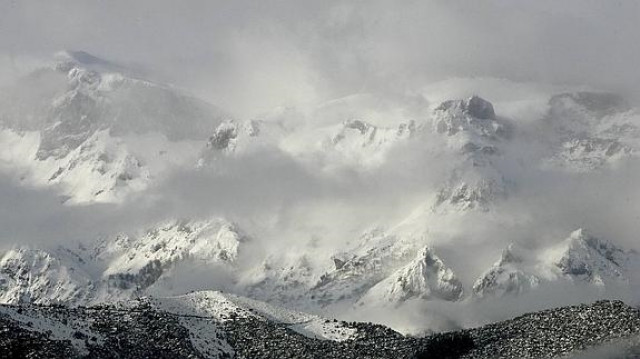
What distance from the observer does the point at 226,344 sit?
13275cm

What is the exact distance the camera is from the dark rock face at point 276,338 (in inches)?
4353

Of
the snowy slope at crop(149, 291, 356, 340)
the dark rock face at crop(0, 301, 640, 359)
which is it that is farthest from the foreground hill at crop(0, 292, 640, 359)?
the snowy slope at crop(149, 291, 356, 340)

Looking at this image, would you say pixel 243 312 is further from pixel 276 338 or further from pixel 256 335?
pixel 276 338

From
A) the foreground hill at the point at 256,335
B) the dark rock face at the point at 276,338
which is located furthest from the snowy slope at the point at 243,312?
the dark rock face at the point at 276,338

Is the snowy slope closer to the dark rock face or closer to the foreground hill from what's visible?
the foreground hill

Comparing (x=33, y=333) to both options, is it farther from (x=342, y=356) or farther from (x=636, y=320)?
(x=636, y=320)

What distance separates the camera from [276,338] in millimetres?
133625

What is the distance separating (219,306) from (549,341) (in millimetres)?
52092

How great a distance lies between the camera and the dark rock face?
110562 millimetres

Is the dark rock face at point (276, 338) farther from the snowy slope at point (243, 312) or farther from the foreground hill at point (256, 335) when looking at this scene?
the snowy slope at point (243, 312)

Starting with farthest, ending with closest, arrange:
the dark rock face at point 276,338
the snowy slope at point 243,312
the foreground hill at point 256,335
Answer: the snowy slope at point 243,312 < the foreground hill at point 256,335 < the dark rock face at point 276,338

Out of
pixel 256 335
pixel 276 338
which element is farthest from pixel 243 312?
pixel 276 338

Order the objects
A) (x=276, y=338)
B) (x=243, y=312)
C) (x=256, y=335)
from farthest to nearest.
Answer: (x=243, y=312) < (x=256, y=335) < (x=276, y=338)

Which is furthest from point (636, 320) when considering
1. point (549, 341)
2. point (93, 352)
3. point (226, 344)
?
point (93, 352)
